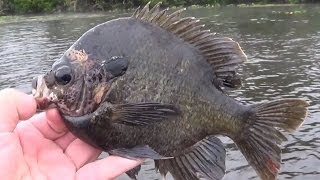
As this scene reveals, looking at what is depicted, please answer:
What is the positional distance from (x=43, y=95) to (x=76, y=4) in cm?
5232

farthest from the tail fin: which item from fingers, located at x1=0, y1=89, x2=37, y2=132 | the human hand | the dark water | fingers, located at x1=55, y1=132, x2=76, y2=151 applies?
the dark water

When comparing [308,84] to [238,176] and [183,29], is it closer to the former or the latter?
[238,176]

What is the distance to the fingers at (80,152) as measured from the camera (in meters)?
3.18

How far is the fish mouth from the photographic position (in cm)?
291

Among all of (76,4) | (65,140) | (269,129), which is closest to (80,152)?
(65,140)

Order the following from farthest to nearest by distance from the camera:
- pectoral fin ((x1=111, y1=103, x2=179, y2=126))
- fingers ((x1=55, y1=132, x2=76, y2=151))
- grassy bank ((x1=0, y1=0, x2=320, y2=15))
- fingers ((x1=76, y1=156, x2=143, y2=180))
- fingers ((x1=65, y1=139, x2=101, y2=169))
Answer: grassy bank ((x1=0, y1=0, x2=320, y2=15)), fingers ((x1=55, y1=132, x2=76, y2=151)), fingers ((x1=65, y1=139, x2=101, y2=169)), fingers ((x1=76, y1=156, x2=143, y2=180)), pectoral fin ((x1=111, y1=103, x2=179, y2=126))

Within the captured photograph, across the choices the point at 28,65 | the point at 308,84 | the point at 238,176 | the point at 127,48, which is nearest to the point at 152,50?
the point at 127,48

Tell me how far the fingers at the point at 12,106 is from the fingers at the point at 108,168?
515 millimetres

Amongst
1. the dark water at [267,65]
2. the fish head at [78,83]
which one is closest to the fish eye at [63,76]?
the fish head at [78,83]

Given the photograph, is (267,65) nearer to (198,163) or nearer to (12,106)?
(198,163)

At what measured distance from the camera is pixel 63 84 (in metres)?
2.91

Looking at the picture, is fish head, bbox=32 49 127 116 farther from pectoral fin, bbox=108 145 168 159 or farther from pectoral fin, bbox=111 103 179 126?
pectoral fin, bbox=108 145 168 159

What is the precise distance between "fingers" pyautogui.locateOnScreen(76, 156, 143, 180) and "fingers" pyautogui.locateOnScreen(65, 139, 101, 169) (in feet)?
0.70

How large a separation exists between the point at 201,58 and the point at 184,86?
9.3 inches
